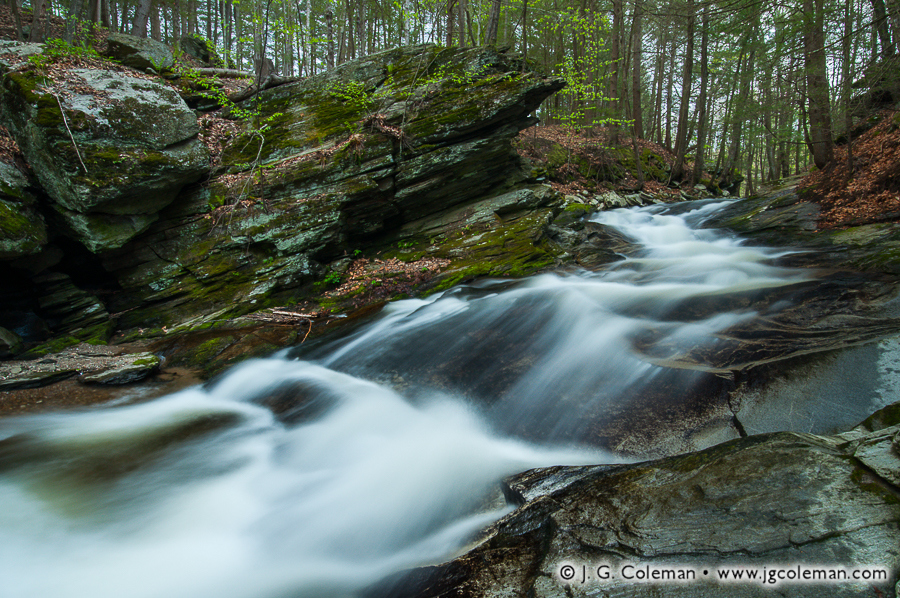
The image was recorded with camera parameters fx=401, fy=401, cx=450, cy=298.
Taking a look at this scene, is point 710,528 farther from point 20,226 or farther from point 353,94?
point 353,94

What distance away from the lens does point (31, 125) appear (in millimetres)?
6742

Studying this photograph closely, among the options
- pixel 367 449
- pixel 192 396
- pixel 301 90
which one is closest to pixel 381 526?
pixel 367 449

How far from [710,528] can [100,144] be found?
973cm

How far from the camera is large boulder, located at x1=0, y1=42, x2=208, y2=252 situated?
674 centimetres

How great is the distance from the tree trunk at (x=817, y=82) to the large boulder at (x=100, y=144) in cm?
1131

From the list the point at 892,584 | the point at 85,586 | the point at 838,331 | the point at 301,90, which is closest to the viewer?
the point at 892,584

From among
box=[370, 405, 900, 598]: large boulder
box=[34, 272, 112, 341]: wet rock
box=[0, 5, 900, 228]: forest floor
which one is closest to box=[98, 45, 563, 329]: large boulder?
box=[34, 272, 112, 341]: wet rock

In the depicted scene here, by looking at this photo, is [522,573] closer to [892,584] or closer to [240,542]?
[892,584]

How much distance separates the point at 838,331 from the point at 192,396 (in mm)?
7821

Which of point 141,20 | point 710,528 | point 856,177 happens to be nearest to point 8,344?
point 710,528

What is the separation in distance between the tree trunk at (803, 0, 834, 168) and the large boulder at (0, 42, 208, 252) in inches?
445

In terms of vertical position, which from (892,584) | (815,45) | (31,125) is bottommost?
(892,584)

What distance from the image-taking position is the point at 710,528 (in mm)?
1987

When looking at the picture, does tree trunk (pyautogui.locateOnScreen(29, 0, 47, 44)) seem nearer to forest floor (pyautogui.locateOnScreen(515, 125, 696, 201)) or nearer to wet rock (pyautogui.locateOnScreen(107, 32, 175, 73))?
wet rock (pyautogui.locateOnScreen(107, 32, 175, 73))
